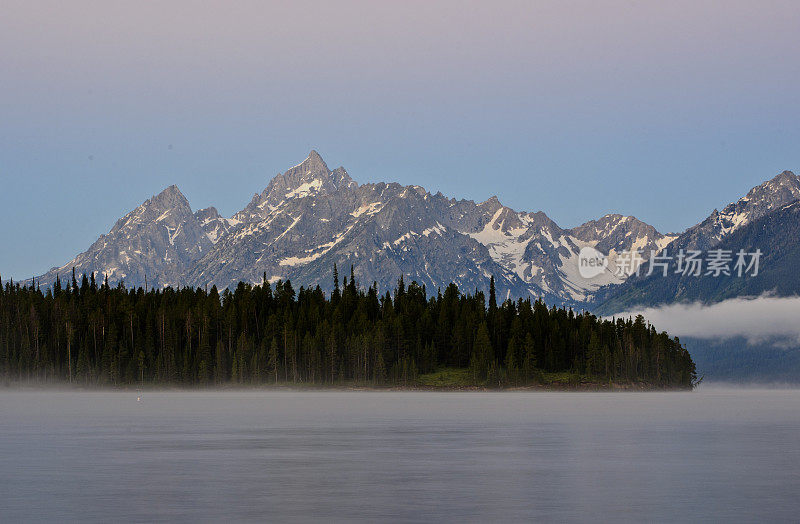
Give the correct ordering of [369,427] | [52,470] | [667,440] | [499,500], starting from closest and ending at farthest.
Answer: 1. [499,500]
2. [52,470]
3. [667,440]
4. [369,427]

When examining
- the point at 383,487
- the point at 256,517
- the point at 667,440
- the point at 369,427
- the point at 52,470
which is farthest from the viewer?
the point at 369,427

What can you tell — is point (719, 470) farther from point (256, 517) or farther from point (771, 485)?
point (256, 517)

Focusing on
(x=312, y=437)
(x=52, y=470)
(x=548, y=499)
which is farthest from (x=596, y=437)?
(x=52, y=470)

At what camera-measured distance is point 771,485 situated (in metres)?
53.1

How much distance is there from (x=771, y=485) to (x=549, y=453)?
69.9ft

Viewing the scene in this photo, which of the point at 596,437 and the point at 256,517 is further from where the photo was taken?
the point at 596,437

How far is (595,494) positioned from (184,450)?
3546 centimetres

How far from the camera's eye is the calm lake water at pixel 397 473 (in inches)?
1743

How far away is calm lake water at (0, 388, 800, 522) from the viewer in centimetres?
4428

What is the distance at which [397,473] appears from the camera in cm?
5897

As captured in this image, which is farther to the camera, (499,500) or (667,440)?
(667,440)

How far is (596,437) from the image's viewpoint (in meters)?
89.6

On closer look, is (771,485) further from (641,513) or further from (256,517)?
(256,517)

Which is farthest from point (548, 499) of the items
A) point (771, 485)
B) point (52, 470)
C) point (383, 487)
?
point (52, 470)
